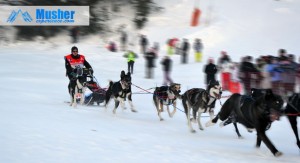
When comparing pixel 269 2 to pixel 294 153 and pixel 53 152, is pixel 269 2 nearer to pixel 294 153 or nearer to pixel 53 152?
pixel 294 153

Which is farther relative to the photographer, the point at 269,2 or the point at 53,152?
the point at 269,2

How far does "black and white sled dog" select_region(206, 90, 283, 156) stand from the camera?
7281 millimetres

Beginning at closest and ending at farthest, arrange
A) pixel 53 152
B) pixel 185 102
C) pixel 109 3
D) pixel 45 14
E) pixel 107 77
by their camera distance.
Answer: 1. pixel 53 152
2. pixel 185 102
3. pixel 107 77
4. pixel 45 14
5. pixel 109 3

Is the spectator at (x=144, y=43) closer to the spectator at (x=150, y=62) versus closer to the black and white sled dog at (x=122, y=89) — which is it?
the spectator at (x=150, y=62)

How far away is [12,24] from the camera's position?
31453 mm

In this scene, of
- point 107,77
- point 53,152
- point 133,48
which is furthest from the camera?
point 133,48

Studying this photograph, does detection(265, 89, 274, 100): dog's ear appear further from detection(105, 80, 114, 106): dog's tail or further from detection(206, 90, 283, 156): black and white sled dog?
detection(105, 80, 114, 106): dog's tail

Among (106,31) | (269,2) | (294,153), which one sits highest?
(269,2)

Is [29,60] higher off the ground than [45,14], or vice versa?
[45,14]

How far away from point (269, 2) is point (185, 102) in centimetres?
2277

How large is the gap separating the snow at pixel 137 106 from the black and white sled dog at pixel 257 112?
399 millimetres

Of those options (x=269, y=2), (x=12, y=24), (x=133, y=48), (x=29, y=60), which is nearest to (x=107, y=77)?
(x=29, y=60)

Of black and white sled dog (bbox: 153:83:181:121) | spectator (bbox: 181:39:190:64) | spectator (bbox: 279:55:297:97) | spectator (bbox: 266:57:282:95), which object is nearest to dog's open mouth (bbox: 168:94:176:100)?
black and white sled dog (bbox: 153:83:181:121)

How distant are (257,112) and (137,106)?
7.18 metres
